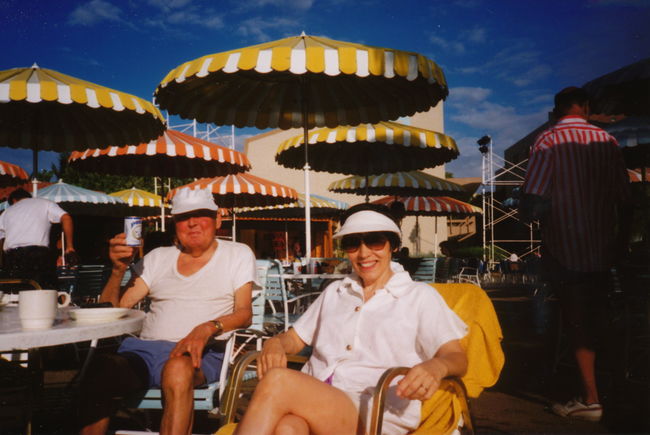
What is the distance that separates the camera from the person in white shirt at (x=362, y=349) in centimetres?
174

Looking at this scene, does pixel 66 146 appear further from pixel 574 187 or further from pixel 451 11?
pixel 574 187

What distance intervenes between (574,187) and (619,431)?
1.50m

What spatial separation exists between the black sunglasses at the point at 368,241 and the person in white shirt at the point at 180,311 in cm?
76

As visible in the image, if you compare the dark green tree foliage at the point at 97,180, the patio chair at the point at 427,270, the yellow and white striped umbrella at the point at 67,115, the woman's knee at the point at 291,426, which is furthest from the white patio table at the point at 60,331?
the dark green tree foliage at the point at 97,180

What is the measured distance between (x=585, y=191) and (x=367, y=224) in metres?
1.99

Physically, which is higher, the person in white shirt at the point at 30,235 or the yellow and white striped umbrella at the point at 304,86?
the yellow and white striped umbrella at the point at 304,86

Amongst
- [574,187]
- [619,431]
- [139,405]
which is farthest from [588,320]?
[139,405]

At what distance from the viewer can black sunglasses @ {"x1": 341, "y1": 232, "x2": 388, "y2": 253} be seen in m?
2.17

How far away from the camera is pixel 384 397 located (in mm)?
1545

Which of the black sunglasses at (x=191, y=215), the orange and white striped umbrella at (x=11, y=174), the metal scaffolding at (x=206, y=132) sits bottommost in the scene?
the black sunglasses at (x=191, y=215)

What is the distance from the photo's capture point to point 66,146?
565 centimetres

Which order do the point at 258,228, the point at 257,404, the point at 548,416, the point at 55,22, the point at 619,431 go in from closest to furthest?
the point at 257,404 < the point at 619,431 < the point at 548,416 < the point at 55,22 < the point at 258,228

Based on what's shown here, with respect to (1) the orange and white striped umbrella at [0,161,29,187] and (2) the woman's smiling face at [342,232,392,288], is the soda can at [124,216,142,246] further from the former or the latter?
(1) the orange and white striped umbrella at [0,161,29,187]

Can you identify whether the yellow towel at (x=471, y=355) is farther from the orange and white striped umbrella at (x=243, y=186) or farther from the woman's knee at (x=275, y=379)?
the orange and white striped umbrella at (x=243, y=186)
